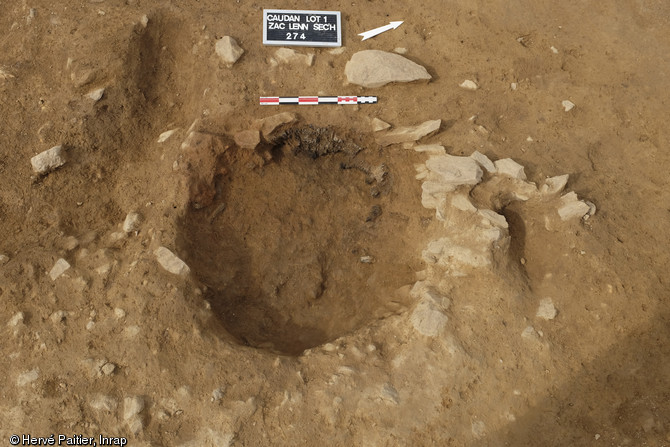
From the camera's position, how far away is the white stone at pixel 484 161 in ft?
12.9

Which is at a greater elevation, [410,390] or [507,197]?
[507,197]

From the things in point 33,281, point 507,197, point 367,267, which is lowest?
point 367,267

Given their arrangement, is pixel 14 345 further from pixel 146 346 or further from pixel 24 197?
pixel 24 197

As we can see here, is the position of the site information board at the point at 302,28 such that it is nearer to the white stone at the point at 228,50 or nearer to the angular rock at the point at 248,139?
the white stone at the point at 228,50

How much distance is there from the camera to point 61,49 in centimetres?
439

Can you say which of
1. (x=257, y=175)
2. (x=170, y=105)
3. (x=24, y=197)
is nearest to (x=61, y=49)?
(x=170, y=105)

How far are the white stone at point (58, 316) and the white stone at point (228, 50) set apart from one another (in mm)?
2429

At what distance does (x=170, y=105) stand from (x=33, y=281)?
6.15ft

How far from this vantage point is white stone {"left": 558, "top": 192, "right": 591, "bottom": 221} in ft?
12.3

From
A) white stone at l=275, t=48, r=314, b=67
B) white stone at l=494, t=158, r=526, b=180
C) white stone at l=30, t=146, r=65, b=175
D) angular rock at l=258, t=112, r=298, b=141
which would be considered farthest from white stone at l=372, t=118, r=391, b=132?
white stone at l=30, t=146, r=65, b=175

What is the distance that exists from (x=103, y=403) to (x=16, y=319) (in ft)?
2.79

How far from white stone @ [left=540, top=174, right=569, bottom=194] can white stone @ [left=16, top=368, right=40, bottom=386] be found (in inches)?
148

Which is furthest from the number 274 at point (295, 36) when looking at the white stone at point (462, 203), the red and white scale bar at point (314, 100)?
the white stone at point (462, 203)

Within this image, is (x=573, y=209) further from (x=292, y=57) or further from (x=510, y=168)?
(x=292, y=57)
